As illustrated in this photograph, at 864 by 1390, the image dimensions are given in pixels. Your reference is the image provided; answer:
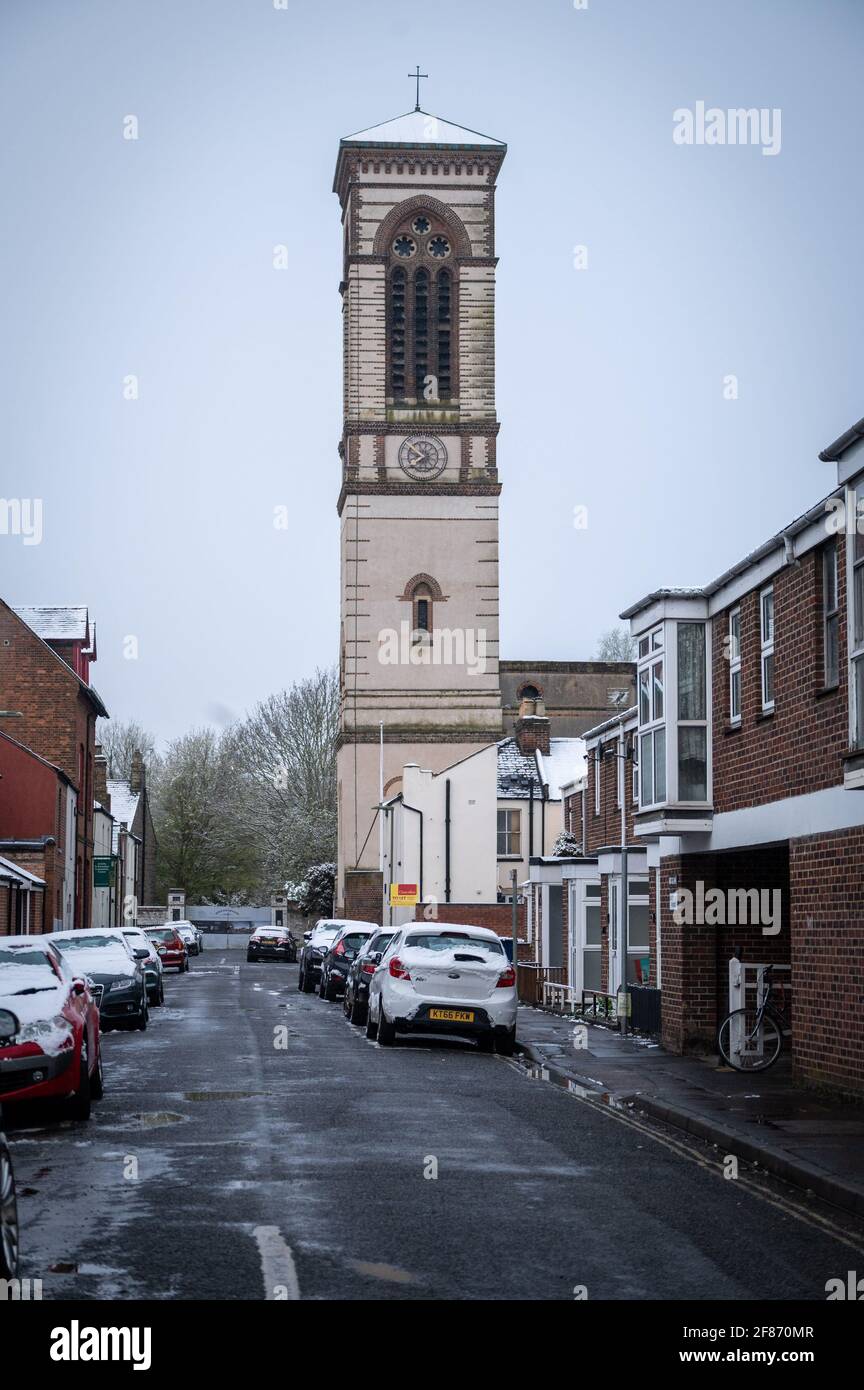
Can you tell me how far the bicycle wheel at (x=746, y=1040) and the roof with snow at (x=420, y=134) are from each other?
55074 millimetres

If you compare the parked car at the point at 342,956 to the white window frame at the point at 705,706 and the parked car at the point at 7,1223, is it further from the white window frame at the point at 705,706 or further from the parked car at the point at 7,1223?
the parked car at the point at 7,1223

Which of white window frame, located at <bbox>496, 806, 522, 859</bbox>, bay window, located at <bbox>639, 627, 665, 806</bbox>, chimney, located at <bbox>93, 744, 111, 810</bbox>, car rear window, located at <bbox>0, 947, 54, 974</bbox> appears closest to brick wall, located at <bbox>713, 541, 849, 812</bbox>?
bay window, located at <bbox>639, 627, 665, 806</bbox>

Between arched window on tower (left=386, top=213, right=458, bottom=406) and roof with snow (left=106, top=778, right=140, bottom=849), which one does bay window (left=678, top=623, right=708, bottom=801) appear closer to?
arched window on tower (left=386, top=213, right=458, bottom=406)

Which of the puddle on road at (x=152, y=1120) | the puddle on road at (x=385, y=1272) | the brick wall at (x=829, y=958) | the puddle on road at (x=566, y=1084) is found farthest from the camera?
the puddle on road at (x=566, y=1084)

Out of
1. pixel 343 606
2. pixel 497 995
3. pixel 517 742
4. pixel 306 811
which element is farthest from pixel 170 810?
pixel 497 995

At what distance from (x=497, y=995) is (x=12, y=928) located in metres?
19.8

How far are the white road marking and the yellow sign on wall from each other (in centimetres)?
4724

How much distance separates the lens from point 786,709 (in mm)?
18297

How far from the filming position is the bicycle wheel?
19170 millimetres

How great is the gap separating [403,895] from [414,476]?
17907 millimetres

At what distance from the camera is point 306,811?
264 feet

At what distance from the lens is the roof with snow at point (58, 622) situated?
53688 millimetres

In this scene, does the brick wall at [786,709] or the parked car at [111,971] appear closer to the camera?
the brick wall at [786,709]

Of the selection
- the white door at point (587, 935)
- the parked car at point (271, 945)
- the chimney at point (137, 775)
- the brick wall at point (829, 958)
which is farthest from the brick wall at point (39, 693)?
the chimney at point (137, 775)
